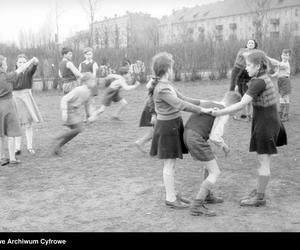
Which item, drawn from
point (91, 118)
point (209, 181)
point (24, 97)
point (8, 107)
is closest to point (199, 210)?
point (209, 181)

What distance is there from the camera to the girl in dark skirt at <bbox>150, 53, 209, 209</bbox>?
456cm

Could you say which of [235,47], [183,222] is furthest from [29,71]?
[235,47]

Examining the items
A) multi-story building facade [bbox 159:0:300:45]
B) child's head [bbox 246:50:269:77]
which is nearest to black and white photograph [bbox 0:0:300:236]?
child's head [bbox 246:50:269:77]

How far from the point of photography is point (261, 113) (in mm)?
4711

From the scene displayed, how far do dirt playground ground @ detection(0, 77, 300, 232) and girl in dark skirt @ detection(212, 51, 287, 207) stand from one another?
0.35 metres

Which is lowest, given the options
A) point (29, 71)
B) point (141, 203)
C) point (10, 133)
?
point (141, 203)

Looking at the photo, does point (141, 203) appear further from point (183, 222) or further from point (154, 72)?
point (154, 72)

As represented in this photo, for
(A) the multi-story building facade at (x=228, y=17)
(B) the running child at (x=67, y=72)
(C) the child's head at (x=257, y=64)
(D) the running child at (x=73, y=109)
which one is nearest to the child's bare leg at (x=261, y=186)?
(C) the child's head at (x=257, y=64)

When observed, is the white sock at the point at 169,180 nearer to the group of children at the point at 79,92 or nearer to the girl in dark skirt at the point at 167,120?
the girl in dark skirt at the point at 167,120

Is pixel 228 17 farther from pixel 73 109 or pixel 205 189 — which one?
pixel 205 189

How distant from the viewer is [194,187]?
5.54 m
